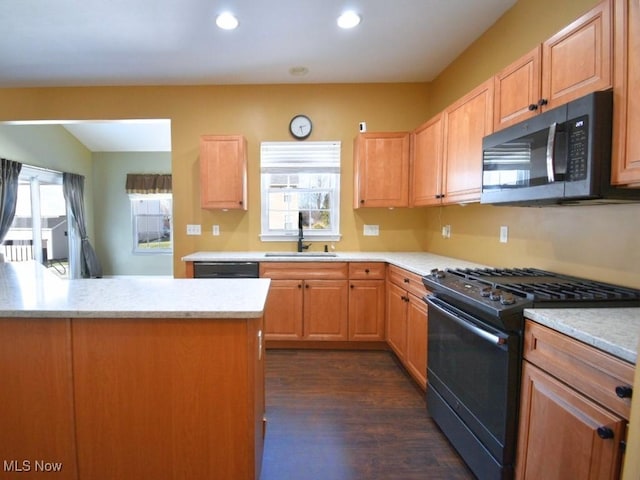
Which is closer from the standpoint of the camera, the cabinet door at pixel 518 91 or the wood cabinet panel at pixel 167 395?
the wood cabinet panel at pixel 167 395

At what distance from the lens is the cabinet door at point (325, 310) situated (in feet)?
9.52

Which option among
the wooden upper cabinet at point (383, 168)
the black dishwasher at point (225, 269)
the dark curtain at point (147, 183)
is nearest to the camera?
the black dishwasher at point (225, 269)

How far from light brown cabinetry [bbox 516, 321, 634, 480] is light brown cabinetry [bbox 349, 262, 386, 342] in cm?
170

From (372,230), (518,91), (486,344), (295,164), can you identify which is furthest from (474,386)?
(295,164)

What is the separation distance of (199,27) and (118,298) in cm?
225

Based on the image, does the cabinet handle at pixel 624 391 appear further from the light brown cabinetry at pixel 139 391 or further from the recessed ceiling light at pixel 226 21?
the recessed ceiling light at pixel 226 21

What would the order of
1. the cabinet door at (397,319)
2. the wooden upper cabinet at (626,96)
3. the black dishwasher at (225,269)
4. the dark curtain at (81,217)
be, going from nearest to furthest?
1. the wooden upper cabinet at (626,96)
2. the cabinet door at (397,319)
3. the black dishwasher at (225,269)
4. the dark curtain at (81,217)

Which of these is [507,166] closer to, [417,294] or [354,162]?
[417,294]

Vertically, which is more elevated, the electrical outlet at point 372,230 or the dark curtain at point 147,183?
the dark curtain at point 147,183

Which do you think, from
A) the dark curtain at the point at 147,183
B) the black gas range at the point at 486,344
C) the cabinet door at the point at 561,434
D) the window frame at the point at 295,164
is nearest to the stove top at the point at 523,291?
the black gas range at the point at 486,344

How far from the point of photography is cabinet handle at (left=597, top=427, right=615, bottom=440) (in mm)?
863

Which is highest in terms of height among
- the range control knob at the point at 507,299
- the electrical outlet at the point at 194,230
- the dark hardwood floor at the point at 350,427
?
the electrical outlet at the point at 194,230

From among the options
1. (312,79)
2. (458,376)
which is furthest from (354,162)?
(458,376)

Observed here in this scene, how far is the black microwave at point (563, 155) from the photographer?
1145mm
